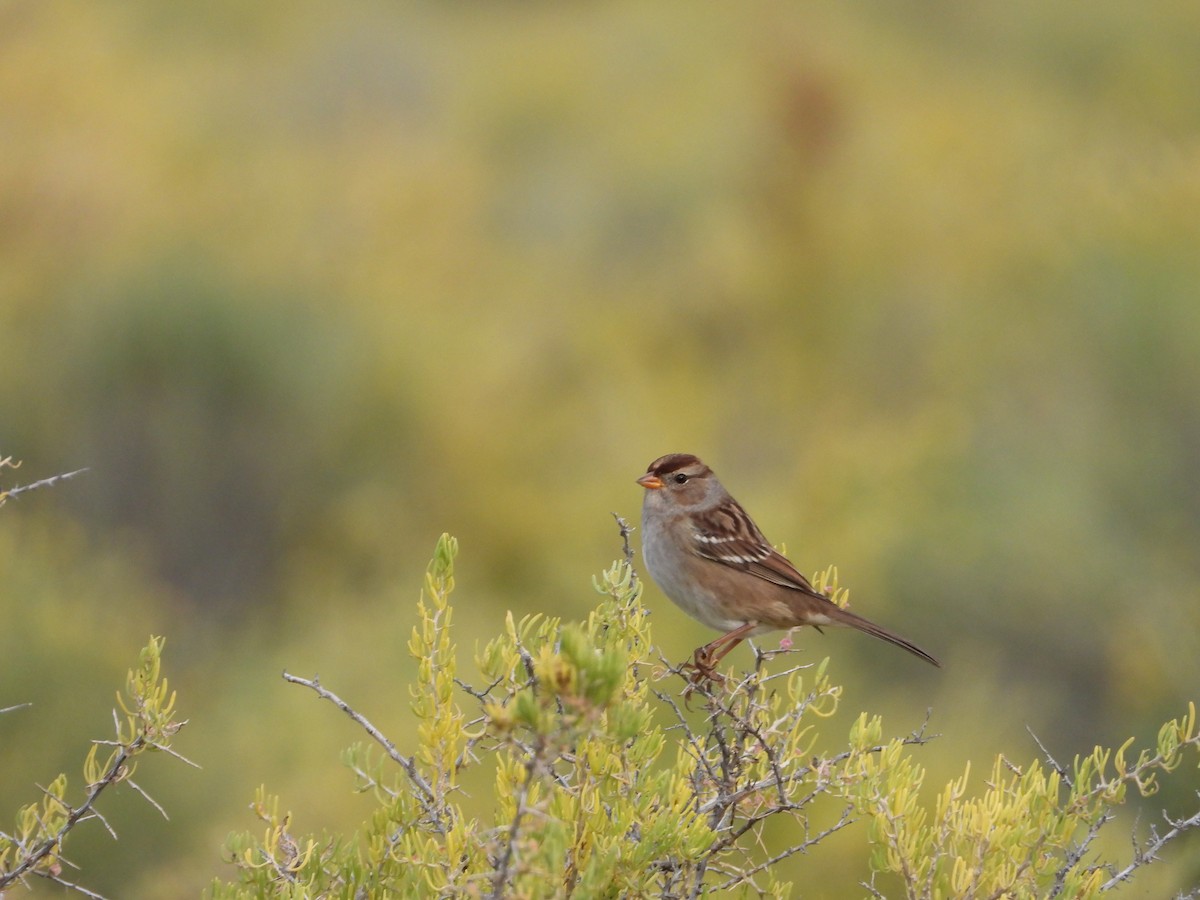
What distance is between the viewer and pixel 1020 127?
35.5m

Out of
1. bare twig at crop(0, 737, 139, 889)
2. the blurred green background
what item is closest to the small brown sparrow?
the blurred green background

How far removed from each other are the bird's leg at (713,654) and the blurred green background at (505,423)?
1.89 metres

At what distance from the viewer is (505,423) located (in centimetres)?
1616

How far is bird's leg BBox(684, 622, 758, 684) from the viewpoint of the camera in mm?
4461

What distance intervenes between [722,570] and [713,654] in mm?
657

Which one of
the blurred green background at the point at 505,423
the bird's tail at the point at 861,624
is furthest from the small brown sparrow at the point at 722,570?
the blurred green background at the point at 505,423

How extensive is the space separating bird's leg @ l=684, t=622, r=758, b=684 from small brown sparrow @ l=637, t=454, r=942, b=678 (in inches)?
0.5

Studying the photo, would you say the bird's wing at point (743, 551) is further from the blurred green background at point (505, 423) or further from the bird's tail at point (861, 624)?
the blurred green background at point (505, 423)

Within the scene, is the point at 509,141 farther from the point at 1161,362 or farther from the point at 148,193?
the point at 1161,362

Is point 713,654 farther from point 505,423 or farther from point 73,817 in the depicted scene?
point 505,423

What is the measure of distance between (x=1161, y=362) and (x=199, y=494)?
365 inches

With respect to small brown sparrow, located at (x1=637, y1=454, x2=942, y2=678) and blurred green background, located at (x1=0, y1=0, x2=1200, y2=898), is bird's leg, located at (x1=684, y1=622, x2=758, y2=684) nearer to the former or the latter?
small brown sparrow, located at (x1=637, y1=454, x2=942, y2=678)

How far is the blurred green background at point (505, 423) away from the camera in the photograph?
33.8 feet

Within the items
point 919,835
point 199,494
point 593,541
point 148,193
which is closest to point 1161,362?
point 593,541
